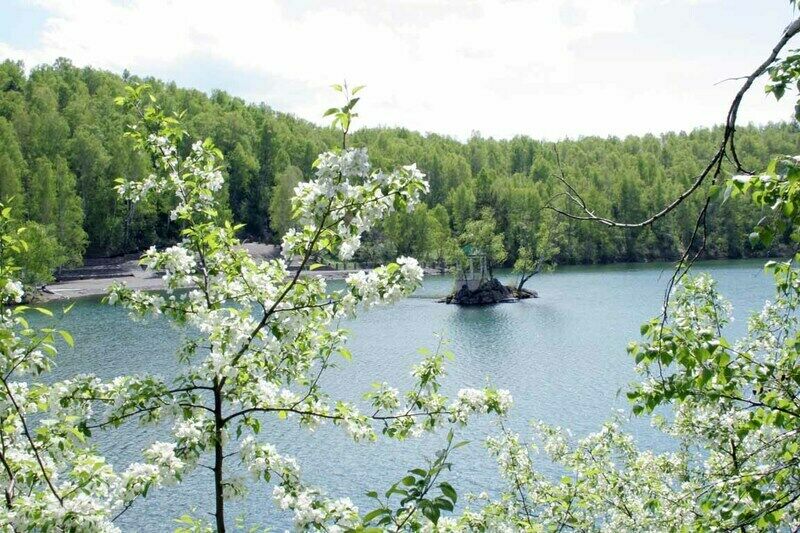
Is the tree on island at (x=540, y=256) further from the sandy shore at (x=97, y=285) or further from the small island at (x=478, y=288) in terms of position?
the sandy shore at (x=97, y=285)

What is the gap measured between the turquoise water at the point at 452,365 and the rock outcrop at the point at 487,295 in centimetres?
182

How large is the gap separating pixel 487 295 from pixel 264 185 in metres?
49.8

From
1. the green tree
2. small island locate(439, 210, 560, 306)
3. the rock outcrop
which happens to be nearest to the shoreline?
the rock outcrop

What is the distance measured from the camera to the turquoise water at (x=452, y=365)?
16016 mm

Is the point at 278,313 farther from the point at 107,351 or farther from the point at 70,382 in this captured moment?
the point at 107,351

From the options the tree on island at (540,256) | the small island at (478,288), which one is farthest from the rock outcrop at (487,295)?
the tree on island at (540,256)

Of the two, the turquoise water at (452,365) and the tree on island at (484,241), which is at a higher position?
the tree on island at (484,241)

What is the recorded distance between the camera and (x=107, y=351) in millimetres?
30609

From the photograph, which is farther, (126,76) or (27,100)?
(126,76)

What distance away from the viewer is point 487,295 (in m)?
49.2

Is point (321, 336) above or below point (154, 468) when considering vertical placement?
above

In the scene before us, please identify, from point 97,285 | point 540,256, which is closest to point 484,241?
point 540,256

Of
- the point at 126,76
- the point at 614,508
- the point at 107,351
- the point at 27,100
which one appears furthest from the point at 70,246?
the point at 126,76

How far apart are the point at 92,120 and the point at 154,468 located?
8563 centimetres
